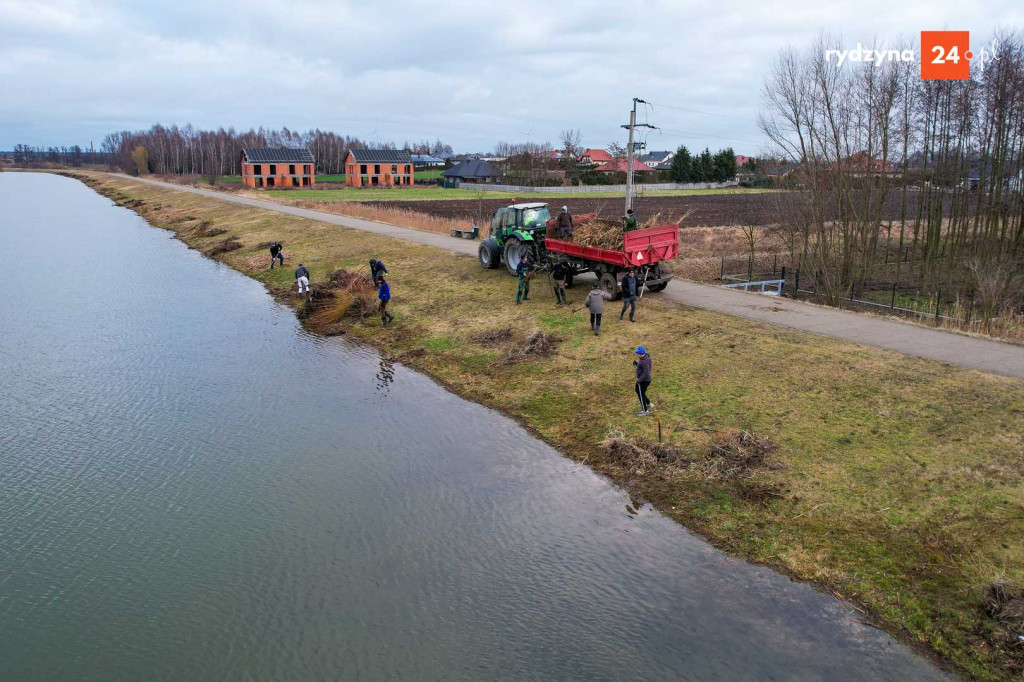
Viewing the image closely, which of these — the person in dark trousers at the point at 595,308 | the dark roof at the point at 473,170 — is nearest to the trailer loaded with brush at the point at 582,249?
the person in dark trousers at the point at 595,308

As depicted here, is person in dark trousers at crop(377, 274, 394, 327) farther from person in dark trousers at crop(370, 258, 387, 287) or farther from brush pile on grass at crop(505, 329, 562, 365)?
brush pile on grass at crop(505, 329, 562, 365)

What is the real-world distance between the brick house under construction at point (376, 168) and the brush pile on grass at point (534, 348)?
10163 centimetres

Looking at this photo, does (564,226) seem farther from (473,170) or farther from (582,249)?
(473,170)

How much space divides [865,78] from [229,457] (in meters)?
26.0

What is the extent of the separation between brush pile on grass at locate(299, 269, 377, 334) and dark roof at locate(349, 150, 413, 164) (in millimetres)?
96427

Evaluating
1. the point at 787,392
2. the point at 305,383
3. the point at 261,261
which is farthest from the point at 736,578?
the point at 261,261

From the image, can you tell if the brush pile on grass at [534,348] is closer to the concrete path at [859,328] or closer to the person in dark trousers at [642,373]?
the person in dark trousers at [642,373]

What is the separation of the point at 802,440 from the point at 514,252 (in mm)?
14856

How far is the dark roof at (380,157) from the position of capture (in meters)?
116

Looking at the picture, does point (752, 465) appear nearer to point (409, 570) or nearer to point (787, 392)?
point (787, 392)

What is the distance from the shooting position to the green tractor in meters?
24.5

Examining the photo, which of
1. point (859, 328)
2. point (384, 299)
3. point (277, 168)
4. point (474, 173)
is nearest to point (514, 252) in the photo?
point (384, 299)

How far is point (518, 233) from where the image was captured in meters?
24.7

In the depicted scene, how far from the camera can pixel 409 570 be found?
9.36m
